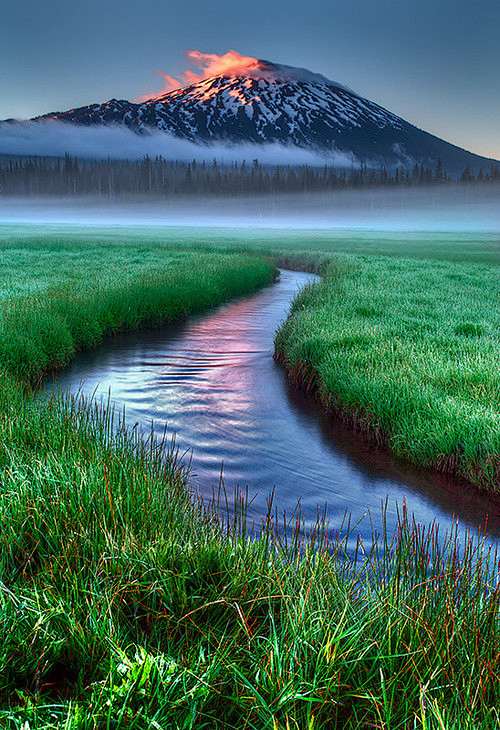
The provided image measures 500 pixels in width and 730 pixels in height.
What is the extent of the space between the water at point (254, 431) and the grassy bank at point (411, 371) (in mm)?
385

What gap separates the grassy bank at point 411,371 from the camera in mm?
8016

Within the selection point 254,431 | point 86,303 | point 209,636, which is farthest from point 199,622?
point 86,303

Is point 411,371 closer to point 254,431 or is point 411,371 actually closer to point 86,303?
point 254,431

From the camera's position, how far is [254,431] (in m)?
10.5

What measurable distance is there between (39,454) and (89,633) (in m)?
2.82

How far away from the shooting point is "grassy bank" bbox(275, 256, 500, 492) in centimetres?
802

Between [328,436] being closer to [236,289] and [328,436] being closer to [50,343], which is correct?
[50,343]

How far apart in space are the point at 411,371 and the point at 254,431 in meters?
3.18

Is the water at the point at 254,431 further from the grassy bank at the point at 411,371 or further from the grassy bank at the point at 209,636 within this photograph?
the grassy bank at the point at 209,636

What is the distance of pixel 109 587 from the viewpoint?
11.8 feet

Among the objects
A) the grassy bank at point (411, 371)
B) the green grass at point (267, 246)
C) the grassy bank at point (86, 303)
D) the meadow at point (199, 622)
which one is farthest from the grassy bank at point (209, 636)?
the green grass at point (267, 246)

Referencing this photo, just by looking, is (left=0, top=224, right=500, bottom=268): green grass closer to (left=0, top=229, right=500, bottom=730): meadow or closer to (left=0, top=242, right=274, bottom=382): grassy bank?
(left=0, top=242, right=274, bottom=382): grassy bank

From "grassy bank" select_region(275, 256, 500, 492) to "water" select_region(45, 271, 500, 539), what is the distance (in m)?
0.38

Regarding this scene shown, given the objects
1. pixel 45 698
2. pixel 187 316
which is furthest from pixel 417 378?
pixel 187 316
